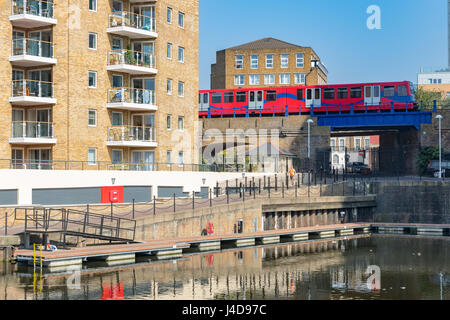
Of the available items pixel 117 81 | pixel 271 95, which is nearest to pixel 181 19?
pixel 117 81

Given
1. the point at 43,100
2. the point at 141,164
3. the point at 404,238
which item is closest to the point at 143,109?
the point at 141,164

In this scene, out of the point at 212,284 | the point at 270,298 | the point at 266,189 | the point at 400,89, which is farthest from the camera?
the point at 400,89

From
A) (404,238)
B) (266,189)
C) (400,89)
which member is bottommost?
(404,238)

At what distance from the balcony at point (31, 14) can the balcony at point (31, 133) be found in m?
6.16

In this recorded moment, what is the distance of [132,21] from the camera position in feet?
153

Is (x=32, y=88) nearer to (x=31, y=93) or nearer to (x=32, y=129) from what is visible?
(x=31, y=93)

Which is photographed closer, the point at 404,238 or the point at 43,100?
the point at 43,100

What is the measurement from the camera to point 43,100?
136ft

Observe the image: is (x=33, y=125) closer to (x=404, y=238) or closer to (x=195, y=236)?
(x=195, y=236)

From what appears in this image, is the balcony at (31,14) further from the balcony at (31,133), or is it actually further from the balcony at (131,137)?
the balcony at (131,137)

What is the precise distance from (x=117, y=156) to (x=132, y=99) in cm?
409

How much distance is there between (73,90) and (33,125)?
335 cm

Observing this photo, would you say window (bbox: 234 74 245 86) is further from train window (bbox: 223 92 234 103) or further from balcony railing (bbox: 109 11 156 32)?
balcony railing (bbox: 109 11 156 32)

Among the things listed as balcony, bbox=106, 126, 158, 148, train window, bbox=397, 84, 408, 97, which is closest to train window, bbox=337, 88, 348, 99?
train window, bbox=397, 84, 408, 97
